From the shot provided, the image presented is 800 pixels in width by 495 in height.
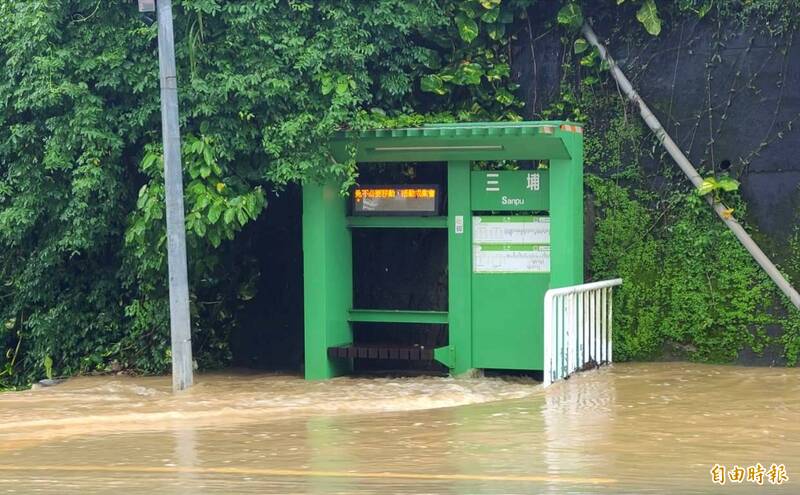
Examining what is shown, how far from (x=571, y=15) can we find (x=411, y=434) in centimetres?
582

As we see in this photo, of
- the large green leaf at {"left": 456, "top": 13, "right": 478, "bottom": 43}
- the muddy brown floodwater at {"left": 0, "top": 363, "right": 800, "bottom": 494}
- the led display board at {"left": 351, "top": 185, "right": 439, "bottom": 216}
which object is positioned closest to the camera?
the muddy brown floodwater at {"left": 0, "top": 363, "right": 800, "bottom": 494}

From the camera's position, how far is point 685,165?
507 inches

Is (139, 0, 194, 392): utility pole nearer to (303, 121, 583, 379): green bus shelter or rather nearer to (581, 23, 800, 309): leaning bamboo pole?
(303, 121, 583, 379): green bus shelter

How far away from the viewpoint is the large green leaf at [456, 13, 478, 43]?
1336 centimetres

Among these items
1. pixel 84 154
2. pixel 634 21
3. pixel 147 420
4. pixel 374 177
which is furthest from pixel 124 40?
pixel 634 21

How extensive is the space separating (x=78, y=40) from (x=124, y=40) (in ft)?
1.57

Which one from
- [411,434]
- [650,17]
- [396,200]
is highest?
[650,17]

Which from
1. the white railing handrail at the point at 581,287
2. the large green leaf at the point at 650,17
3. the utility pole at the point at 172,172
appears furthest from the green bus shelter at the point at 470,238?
the large green leaf at the point at 650,17

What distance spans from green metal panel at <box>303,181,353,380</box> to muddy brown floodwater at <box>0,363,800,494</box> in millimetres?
360

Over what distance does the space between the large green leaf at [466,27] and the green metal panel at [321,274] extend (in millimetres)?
2274

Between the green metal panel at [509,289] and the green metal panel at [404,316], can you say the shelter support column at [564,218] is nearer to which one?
the green metal panel at [509,289]

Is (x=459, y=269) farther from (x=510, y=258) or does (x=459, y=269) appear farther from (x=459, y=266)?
(x=510, y=258)

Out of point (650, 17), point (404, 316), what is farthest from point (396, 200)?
point (650, 17)

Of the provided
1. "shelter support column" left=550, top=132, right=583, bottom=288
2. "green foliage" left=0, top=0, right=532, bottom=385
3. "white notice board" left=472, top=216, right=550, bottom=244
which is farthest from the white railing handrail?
"green foliage" left=0, top=0, right=532, bottom=385
